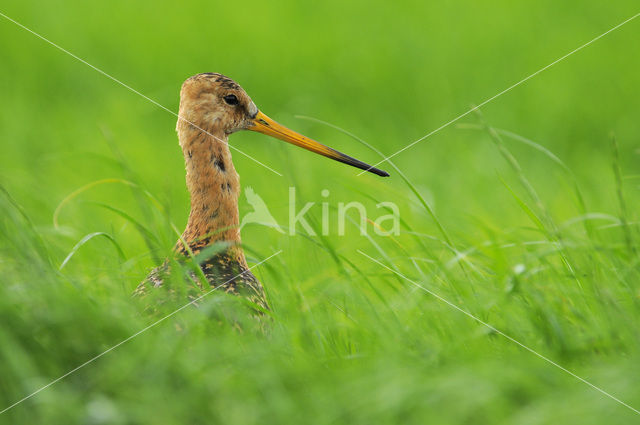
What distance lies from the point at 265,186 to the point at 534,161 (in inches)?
111

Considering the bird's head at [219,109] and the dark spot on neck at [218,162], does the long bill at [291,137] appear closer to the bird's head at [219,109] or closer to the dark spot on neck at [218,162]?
the bird's head at [219,109]

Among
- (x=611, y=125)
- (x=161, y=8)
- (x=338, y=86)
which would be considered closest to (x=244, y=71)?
(x=338, y=86)

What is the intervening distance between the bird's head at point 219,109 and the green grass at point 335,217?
11.8 inches

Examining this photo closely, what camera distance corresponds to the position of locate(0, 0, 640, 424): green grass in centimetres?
229

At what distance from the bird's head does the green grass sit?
0.98 feet

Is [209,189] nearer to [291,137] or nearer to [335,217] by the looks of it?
[291,137]

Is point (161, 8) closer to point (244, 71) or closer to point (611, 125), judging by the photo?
point (244, 71)

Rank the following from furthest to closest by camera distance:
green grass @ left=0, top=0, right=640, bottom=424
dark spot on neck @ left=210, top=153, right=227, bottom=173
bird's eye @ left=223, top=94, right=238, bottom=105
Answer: bird's eye @ left=223, top=94, right=238, bottom=105 → dark spot on neck @ left=210, top=153, right=227, bottom=173 → green grass @ left=0, top=0, right=640, bottom=424

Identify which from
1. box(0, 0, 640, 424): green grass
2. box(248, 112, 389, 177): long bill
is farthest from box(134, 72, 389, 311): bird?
box(0, 0, 640, 424): green grass

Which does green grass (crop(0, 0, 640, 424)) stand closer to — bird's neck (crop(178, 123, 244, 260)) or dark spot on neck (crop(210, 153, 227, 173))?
bird's neck (crop(178, 123, 244, 260))

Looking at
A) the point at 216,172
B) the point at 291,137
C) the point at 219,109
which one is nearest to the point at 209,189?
the point at 216,172

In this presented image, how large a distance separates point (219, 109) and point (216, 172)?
1.26 ft

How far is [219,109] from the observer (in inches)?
150

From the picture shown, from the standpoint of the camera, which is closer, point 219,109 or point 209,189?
point 209,189
